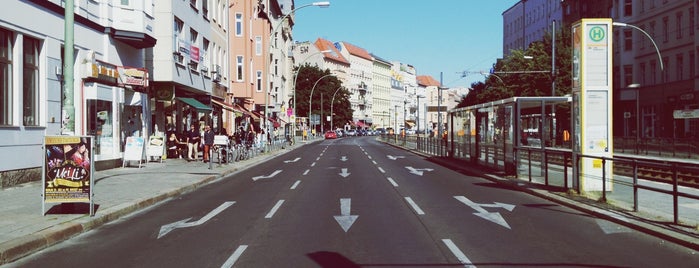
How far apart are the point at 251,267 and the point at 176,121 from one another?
29.2 metres

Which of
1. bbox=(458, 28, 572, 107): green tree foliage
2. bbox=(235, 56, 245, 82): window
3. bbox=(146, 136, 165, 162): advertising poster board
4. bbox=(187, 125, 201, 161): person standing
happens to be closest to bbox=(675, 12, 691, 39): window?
bbox=(458, 28, 572, 107): green tree foliage

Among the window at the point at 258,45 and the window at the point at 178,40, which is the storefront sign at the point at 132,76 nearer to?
the window at the point at 178,40

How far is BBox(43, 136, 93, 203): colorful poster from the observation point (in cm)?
1103

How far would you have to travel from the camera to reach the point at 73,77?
47.5ft

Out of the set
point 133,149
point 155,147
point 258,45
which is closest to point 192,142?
point 155,147

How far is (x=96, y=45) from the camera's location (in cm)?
2256

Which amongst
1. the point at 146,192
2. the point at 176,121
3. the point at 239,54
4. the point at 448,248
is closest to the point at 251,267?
the point at 448,248

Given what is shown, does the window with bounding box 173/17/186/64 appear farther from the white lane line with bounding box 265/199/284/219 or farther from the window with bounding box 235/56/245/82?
the window with bounding box 235/56/245/82

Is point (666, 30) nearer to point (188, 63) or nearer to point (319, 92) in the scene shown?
point (188, 63)

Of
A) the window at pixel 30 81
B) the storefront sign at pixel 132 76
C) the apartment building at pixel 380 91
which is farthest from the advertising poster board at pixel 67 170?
the apartment building at pixel 380 91

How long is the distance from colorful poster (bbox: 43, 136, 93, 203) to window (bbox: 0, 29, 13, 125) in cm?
653

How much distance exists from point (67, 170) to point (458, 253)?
21.2ft

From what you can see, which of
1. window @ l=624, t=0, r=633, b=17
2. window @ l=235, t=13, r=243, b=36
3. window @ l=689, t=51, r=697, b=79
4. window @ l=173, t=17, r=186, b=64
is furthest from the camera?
window @ l=624, t=0, r=633, b=17

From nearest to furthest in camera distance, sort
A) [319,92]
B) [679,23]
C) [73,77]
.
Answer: [73,77]
[679,23]
[319,92]
